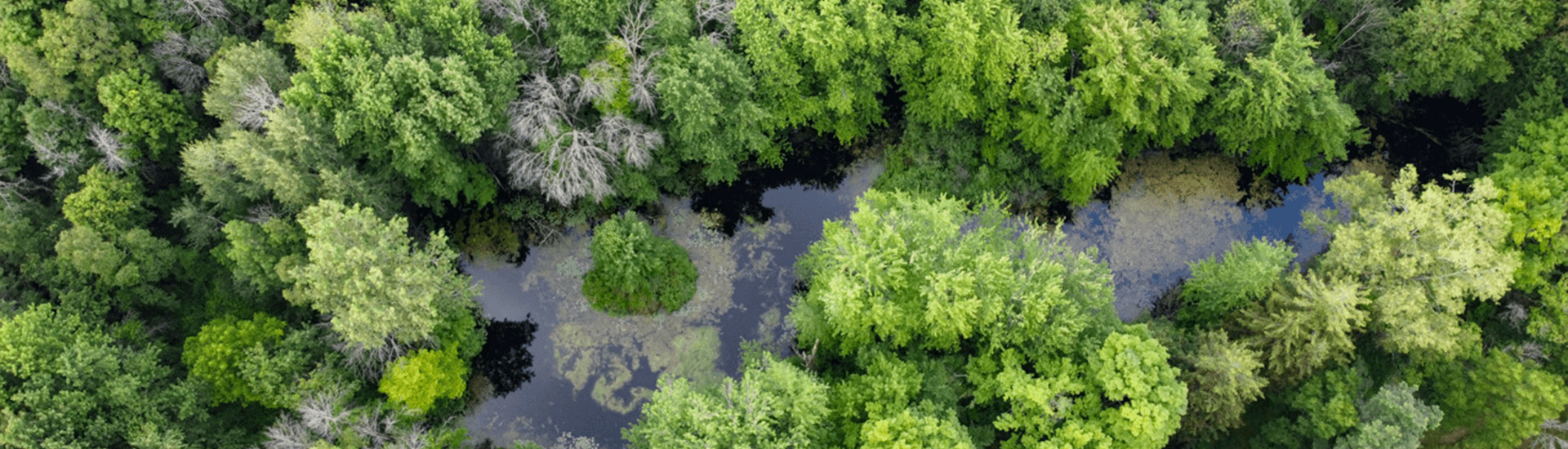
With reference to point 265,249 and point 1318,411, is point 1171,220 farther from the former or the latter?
point 265,249

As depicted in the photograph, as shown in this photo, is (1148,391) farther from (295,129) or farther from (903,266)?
(295,129)

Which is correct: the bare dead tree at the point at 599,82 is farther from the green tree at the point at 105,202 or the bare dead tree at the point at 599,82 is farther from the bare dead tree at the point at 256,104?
the green tree at the point at 105,202

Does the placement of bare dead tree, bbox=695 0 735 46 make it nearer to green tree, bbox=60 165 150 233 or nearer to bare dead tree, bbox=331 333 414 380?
bare dead tree, bbox=331 333 414 380

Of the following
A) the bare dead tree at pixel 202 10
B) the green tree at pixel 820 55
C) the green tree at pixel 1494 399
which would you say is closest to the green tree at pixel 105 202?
the bare dead tree at pixel 202 10

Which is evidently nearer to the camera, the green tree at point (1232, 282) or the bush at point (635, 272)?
the green tree at point (1232, 282)

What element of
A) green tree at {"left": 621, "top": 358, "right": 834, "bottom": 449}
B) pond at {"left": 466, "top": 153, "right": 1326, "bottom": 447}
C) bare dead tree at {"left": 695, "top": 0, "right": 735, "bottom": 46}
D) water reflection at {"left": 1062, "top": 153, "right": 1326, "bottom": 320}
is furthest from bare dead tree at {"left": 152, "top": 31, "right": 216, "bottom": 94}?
water reflection at {"left": 1062, "top": 153, "right": 1326, "bottom": 320}

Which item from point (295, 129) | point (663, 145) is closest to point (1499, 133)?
point (663, 145)
